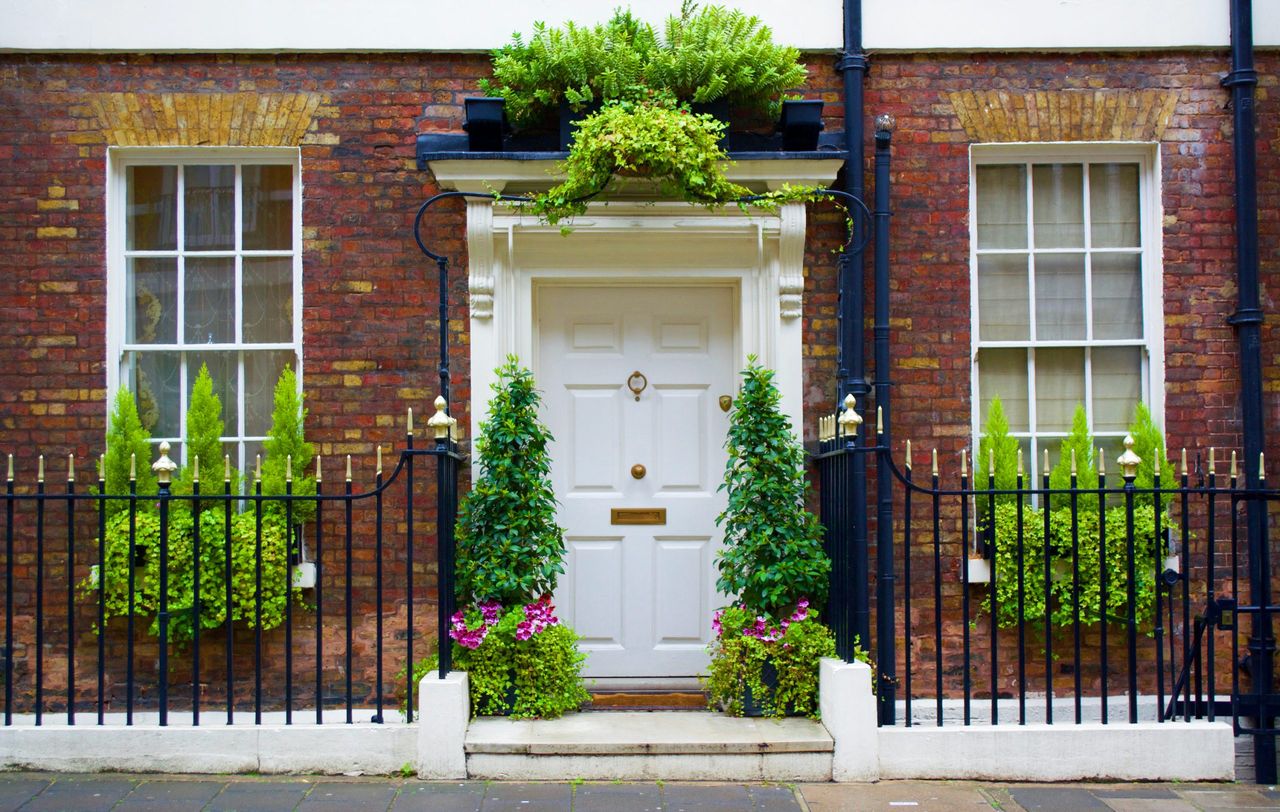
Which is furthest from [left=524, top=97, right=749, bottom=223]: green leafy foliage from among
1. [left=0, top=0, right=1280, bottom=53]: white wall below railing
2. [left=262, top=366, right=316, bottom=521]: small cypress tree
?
[left=262, top=366, right=316, bottom=521]: small cypress tree

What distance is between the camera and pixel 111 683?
634cm

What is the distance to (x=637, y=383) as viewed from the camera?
661cm

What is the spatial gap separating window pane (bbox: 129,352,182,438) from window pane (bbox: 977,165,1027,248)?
4609 millimetres

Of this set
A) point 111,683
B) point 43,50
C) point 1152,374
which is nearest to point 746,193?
point 1152,374

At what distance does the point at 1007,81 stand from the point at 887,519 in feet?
8.42

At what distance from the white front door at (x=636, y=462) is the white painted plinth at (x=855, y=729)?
4.15 ft

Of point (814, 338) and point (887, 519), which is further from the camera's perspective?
point (814, 338)

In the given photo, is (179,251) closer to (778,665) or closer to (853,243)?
(853,243)

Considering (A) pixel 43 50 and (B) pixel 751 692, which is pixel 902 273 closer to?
(B) pixel 751 692

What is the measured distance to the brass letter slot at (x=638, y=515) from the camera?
657cm

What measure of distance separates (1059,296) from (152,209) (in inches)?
202

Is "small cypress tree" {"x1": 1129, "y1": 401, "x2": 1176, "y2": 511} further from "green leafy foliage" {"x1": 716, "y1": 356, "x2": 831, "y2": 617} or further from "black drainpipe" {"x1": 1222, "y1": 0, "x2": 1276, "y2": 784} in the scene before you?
"green leafy foliage" {"x1": 716, "y1": 356, "x2": 831, "y2": 617}

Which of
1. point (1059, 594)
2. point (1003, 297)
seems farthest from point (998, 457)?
point (1003, 297)

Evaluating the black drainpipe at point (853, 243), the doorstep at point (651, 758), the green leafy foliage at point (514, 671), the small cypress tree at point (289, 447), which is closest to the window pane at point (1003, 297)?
the black drainpipe at point (853, 243)
